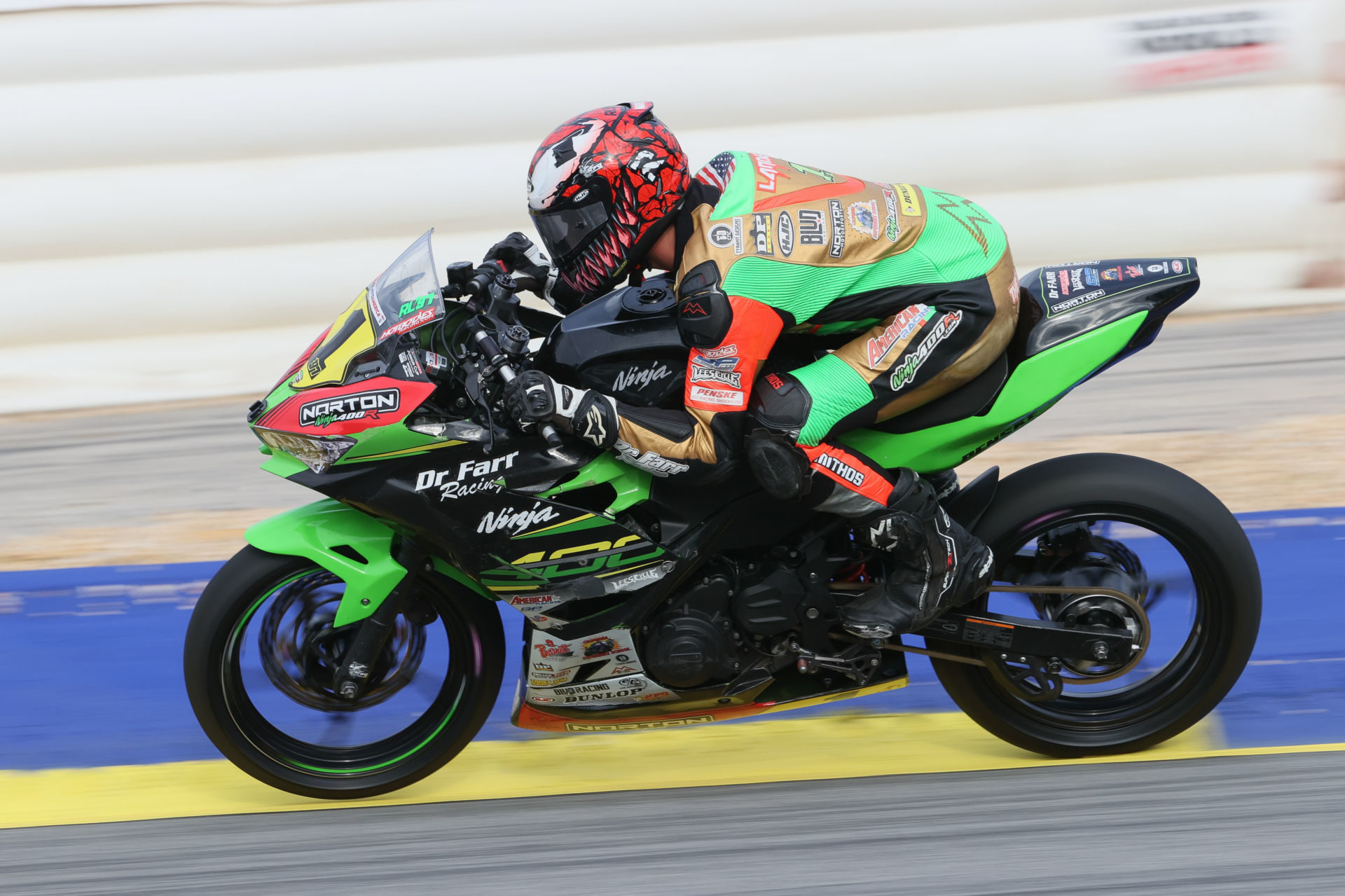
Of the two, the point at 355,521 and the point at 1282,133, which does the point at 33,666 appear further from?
the point at 1282,133

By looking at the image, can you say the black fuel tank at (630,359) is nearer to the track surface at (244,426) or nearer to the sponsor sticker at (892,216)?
the sponsor sticker at (892,216)

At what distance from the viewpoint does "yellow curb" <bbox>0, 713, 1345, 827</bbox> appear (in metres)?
3.56

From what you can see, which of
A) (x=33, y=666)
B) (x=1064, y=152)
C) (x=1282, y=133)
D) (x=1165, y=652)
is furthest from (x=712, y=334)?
(x=1282, y=133)

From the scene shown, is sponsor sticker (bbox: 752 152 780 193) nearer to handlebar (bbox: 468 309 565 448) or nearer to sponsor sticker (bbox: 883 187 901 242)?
sponsor sticker (bbox: 883 187 901 242)

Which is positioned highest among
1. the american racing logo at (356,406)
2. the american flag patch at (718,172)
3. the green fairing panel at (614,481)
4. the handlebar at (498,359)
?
the american flag patch at (718,172)

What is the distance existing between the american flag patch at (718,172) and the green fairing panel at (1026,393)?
704 millimetres

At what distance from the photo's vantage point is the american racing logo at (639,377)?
10.7ft

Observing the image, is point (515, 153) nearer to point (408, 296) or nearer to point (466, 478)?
point (408, 296)

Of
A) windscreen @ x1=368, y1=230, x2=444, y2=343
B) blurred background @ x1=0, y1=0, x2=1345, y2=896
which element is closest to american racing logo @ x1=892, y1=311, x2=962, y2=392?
windscreen @ x1=368, y1=230, x2=444, y2=343

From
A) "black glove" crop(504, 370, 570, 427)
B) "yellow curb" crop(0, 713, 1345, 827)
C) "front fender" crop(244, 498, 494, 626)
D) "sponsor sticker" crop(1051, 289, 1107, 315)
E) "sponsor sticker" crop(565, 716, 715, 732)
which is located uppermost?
"sponsor sticker" crop(1051, 289, 1107, 315)

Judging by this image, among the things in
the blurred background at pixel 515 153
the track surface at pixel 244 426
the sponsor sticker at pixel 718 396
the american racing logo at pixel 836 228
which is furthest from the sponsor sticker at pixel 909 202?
the track surface at pixel 244 426

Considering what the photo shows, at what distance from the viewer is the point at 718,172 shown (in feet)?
10.8

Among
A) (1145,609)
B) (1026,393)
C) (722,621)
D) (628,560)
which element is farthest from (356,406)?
Answer: (1145,609)

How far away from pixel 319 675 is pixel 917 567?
1.57 m
